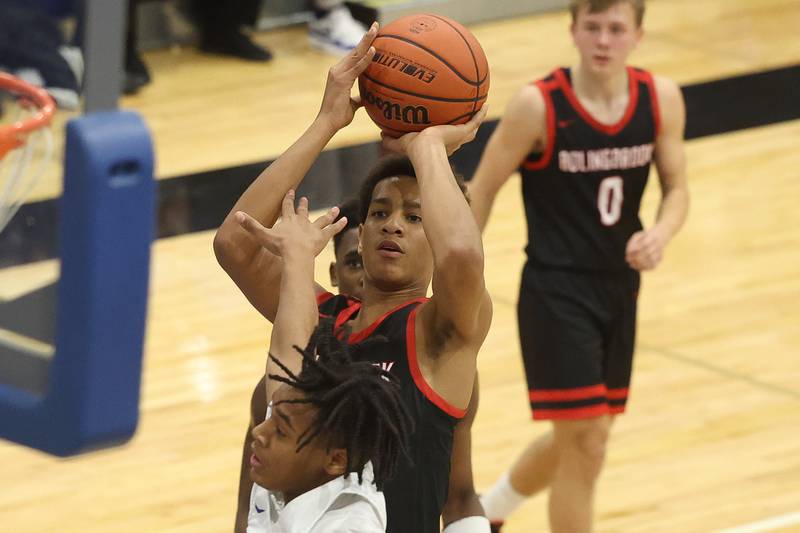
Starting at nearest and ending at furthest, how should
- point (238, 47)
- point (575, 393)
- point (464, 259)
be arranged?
point (464, 259) < point (575, 393) < point (238, 47)

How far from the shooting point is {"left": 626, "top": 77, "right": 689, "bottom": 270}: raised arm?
4426 mm

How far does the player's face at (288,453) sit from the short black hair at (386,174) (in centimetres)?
59

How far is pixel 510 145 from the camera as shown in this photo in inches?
177

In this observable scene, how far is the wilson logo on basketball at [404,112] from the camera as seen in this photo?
2959 mm

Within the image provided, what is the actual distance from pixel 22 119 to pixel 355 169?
4.91m

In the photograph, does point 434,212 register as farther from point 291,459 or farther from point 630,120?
point 630,120

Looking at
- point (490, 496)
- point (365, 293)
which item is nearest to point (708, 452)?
point (490, 496)

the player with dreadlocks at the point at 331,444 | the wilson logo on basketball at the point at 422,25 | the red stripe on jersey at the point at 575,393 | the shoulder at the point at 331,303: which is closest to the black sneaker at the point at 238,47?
the red stripe on jersey at the point at 575,393

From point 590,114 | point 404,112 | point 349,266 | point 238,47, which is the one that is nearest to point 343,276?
point 349,266

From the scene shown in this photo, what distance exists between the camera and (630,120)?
4.58 metres

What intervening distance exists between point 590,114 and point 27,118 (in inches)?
84.0

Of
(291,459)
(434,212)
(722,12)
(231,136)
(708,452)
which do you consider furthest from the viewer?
(722,12)

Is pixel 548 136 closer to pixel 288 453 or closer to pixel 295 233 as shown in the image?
pixel 295 233

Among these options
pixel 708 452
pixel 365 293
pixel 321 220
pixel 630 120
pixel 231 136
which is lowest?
pixel 231 136
